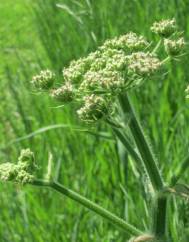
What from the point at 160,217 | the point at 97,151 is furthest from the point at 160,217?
the point at 97,151

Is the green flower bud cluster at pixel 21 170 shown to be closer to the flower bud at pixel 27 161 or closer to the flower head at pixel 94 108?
the flower bud at pixel 27 161

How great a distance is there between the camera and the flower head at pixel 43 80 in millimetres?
1388

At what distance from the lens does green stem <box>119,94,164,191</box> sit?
1.25m

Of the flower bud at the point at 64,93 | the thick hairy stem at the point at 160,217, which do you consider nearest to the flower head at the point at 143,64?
the flower bud at the point at 64,93

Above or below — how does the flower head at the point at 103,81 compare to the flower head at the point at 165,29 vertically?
below

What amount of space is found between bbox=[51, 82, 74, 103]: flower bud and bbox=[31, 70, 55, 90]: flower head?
110 mm

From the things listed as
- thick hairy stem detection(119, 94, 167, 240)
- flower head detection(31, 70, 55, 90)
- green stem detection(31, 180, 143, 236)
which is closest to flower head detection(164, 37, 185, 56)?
thick hairy stem detection(119, 94, 167, 240)

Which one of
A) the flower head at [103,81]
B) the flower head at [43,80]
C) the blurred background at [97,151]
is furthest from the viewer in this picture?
the blurred background at [97,151]

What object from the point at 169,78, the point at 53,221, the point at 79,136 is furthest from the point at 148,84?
the point at 53,221

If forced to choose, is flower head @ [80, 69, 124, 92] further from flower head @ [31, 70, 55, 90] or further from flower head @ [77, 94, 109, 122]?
flower head @ [31, 70, 55, 90]

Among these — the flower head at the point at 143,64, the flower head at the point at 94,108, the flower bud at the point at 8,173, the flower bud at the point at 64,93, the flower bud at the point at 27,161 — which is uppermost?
the flower head at the point at 143,64

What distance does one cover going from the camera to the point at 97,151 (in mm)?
2268

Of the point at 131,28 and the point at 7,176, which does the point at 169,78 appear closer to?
the point at 131,28

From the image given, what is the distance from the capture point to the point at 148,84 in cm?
261
